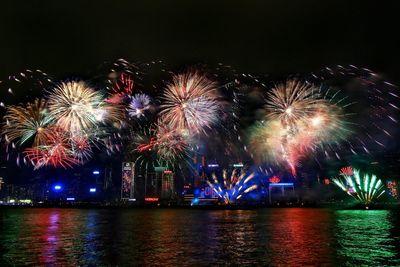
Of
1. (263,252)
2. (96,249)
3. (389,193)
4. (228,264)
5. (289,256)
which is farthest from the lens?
(389,193)

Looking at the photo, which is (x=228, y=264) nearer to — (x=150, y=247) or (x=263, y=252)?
(x=263, y=252)

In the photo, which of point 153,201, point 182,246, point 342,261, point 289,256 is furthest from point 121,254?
point 153,201

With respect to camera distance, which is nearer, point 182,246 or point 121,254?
point 121,254

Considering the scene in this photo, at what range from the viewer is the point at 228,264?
729 inches

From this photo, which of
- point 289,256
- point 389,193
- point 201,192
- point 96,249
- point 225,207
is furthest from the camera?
point 201,192

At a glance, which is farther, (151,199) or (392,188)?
(151,199)

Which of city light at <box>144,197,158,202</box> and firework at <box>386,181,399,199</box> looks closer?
firework at <box>386,181,399,199</box>

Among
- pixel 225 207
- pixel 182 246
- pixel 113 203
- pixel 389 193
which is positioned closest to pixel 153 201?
pixel 113 203

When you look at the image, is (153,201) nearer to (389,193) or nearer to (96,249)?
(389,193)

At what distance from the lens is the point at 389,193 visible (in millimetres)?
164000

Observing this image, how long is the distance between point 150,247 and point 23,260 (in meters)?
7.46

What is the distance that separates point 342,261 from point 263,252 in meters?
4.43

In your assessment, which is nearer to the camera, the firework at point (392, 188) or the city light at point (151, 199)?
the firework at point (392, 188)

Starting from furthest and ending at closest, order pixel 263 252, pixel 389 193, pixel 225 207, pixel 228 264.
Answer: pixel 389 193
pixel 225 207
pixel 263 252
pixel 228 264
